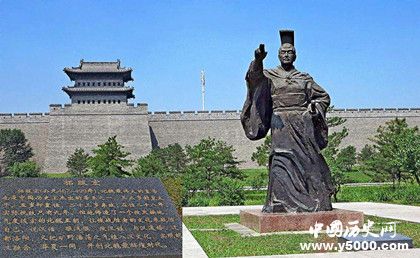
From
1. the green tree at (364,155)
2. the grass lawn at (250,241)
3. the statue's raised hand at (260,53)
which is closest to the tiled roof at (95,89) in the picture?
the green tree at (364,155)

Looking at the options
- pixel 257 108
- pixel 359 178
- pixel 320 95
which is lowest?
pixel 359 178

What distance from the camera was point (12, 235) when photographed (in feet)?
13.1

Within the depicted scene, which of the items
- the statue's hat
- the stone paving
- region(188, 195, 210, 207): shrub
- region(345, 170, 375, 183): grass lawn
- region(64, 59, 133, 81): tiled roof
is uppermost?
region(64, 59, 133, 81): tiled roof

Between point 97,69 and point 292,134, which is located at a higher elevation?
point 97,69

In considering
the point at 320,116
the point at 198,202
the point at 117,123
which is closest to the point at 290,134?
the point at 320,116

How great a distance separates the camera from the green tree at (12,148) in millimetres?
37181

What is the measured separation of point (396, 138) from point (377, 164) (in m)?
1.14

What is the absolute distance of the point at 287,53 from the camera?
25.2 feet

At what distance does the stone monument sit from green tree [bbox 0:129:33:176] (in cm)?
3223

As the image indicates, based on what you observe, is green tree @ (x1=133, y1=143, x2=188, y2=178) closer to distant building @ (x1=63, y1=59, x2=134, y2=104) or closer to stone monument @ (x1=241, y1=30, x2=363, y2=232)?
stone monument @ (x1=241, y1=30, x2=363, y2=232)

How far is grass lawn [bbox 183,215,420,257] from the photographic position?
583cm

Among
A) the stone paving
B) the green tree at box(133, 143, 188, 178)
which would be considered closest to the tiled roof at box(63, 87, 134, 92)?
the green tree at box(133, 143, 188, 178)

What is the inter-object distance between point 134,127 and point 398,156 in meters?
28.3

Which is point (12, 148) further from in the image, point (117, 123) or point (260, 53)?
point (260, 53)
